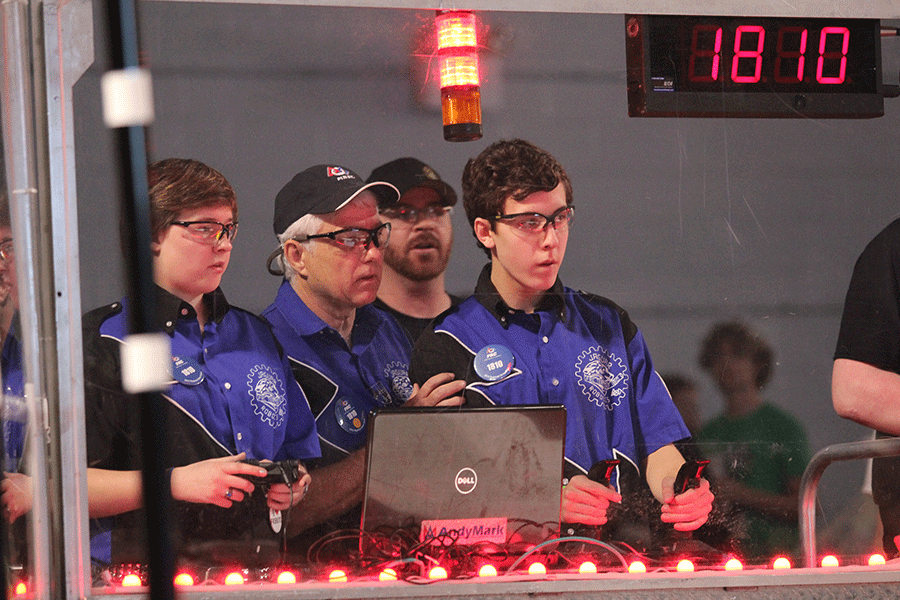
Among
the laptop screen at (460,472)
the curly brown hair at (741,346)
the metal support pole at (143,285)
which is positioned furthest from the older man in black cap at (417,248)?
the metal support pole at (143,285)

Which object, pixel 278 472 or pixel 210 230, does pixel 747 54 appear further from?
pixel 278 472

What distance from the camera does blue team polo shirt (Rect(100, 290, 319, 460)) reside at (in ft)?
6.11

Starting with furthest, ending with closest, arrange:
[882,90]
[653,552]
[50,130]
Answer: [882,90], [653,552], [50,130]

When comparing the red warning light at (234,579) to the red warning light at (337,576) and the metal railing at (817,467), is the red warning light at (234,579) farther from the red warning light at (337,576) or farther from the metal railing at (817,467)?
the metal railing at (817,467)

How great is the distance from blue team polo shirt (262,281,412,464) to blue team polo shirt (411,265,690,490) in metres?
0.06

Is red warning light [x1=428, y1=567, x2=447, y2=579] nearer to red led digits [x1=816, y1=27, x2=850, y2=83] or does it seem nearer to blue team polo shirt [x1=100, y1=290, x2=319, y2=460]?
blue team polo shirt [x1=100, y1=290, x2=319, y2=460]

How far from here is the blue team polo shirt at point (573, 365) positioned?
197cm

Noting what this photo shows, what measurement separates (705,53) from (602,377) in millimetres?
773

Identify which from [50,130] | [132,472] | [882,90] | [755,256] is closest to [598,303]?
[755,256]

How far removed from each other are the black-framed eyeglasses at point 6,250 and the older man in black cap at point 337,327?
0.50 metres

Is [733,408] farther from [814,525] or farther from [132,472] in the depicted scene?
[132,472]

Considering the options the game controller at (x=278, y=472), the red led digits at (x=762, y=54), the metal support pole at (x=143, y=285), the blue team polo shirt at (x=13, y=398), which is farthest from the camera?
the red led digits at (x=762, y=54)

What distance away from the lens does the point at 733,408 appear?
2020mm

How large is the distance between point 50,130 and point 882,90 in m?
1.84
